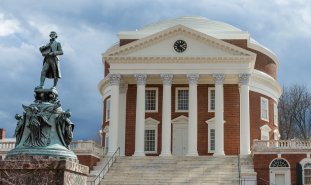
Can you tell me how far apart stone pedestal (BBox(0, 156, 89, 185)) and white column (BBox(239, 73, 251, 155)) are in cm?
3232

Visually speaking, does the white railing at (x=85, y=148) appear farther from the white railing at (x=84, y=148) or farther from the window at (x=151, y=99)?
the window at (x=151, y=99)

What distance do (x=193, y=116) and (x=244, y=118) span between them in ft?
13.2

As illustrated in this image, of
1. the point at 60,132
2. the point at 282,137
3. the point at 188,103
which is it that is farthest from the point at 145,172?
the point at 282,137

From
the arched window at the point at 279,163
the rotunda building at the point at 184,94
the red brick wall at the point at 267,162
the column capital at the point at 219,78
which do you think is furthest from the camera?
the column capital at the point at 219,78

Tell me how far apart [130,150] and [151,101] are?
187 inches

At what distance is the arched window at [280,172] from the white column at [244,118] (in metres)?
4.01

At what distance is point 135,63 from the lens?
4897 centimetres

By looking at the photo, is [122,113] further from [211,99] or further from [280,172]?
[280,172]

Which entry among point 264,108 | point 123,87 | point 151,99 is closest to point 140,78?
point 123,87

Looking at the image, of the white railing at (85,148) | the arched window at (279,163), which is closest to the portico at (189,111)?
the white railing at (85,148)

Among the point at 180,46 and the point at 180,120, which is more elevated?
the point at 180,46

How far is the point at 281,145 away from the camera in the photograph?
42.7 meters

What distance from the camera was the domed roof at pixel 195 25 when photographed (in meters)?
57.5

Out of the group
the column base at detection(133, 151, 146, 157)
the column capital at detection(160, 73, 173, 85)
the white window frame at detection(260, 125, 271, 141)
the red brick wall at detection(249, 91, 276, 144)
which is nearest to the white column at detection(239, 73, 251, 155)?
the column capital at detection(160, 73, 173, 85)
